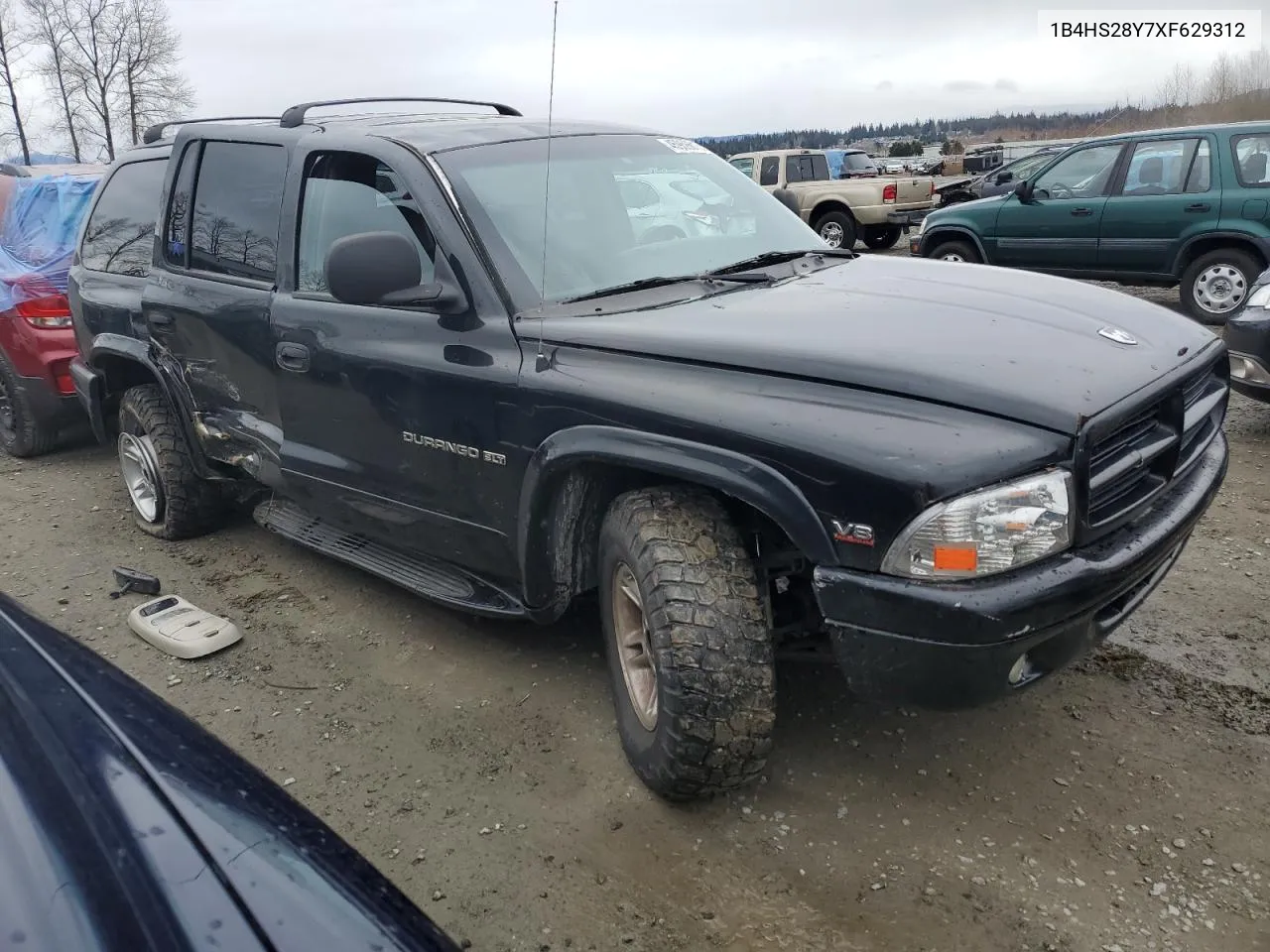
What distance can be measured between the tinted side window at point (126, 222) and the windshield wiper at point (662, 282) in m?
2.63

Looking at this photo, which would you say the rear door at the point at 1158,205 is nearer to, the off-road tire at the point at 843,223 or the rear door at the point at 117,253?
the off-road tire at the point at 843,223

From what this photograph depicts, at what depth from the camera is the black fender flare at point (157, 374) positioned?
4.53 metres

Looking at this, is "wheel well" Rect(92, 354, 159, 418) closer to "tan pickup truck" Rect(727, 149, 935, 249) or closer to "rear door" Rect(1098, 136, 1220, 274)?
"rear door" Rect(1098, 136, 1220, 274)

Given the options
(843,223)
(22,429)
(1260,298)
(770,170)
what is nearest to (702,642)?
(1260,298)

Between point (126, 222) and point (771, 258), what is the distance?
350cm

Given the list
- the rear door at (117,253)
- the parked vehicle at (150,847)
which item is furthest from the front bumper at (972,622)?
the rear door at (117,253)

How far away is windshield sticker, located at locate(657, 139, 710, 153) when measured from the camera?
4000 millimetres

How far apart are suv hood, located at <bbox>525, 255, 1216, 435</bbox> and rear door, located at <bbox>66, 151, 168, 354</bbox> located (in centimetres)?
286

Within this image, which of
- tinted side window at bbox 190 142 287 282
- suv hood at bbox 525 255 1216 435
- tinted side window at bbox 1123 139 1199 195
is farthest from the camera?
tinted side window at bbox 1123 139 1199 195

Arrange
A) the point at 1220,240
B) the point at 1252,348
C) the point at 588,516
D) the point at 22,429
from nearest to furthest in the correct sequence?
1. the point at 588,516
2. the point at 1252,348
3. the point at 22,429
4. the point at 1220,240

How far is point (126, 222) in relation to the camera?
16.8 ft

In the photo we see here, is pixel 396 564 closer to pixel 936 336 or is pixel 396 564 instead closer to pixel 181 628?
pixel 181 628

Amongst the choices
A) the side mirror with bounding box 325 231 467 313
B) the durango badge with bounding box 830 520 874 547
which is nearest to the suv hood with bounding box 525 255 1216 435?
the durango badge with bounding box 830 520 874 547

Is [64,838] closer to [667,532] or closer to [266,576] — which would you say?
[667,532]
